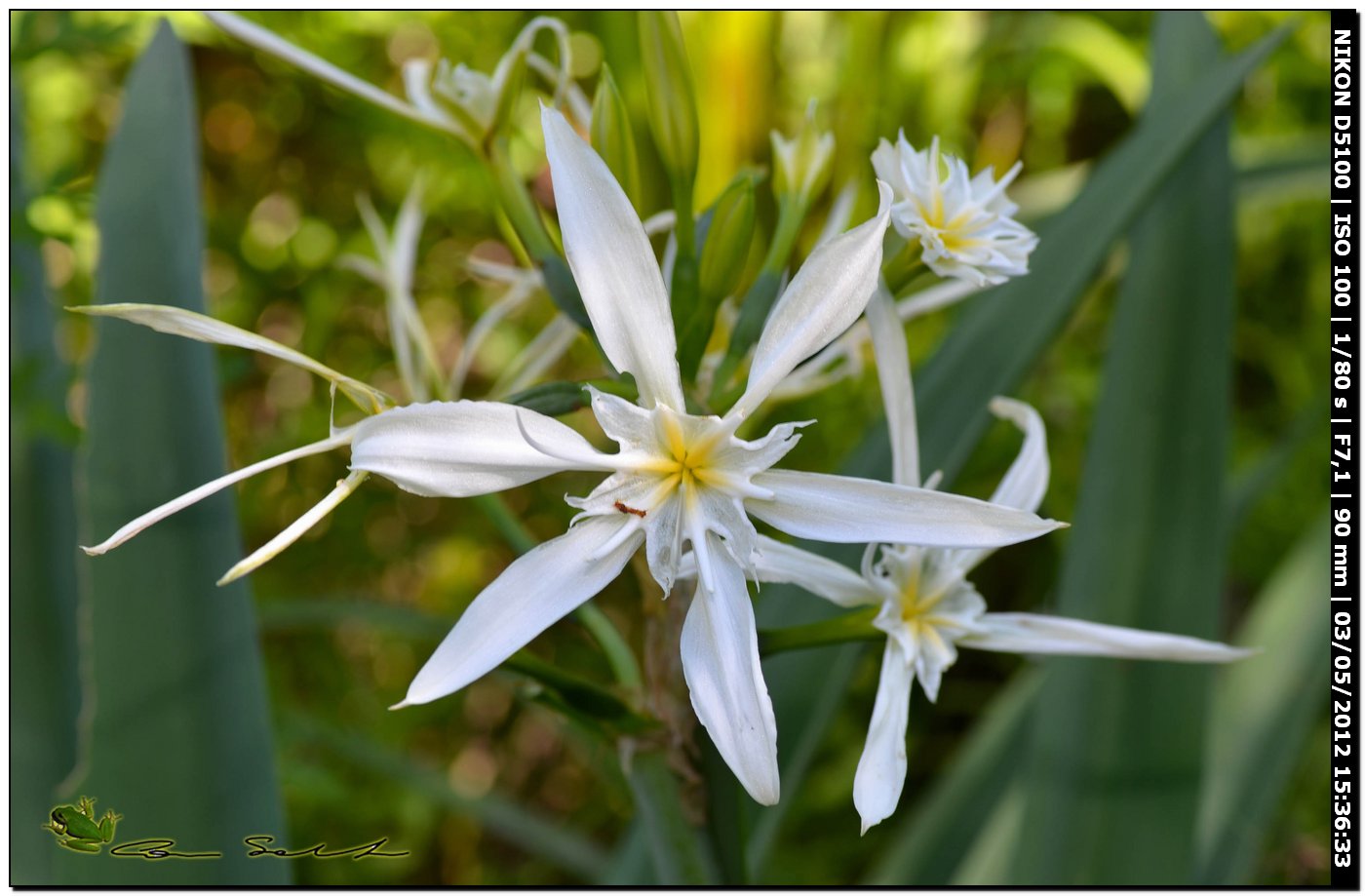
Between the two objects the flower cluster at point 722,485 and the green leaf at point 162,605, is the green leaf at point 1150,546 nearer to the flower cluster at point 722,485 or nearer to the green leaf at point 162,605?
the flower cluster at point 722,485

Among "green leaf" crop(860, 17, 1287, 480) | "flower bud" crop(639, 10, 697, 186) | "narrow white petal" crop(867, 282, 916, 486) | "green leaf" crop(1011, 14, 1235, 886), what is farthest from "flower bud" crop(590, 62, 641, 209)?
"green leaf" crop(1011, 14, 1235, 886)

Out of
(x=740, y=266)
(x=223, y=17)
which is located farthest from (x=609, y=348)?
(x=223, y=17)

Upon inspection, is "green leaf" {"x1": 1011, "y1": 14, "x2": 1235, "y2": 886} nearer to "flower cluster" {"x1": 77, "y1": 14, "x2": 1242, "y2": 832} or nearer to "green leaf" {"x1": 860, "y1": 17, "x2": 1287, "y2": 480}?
"green leaf" {"x1": 860, "y1": 17, "x2": 1287, "y2": 480}

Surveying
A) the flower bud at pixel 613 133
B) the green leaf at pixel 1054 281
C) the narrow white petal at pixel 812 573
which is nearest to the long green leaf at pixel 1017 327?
the green leaf at pixel 1054 281

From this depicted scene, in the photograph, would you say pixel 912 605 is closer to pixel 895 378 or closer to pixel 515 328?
pixel 895 378

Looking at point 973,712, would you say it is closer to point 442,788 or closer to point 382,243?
point 442,788
